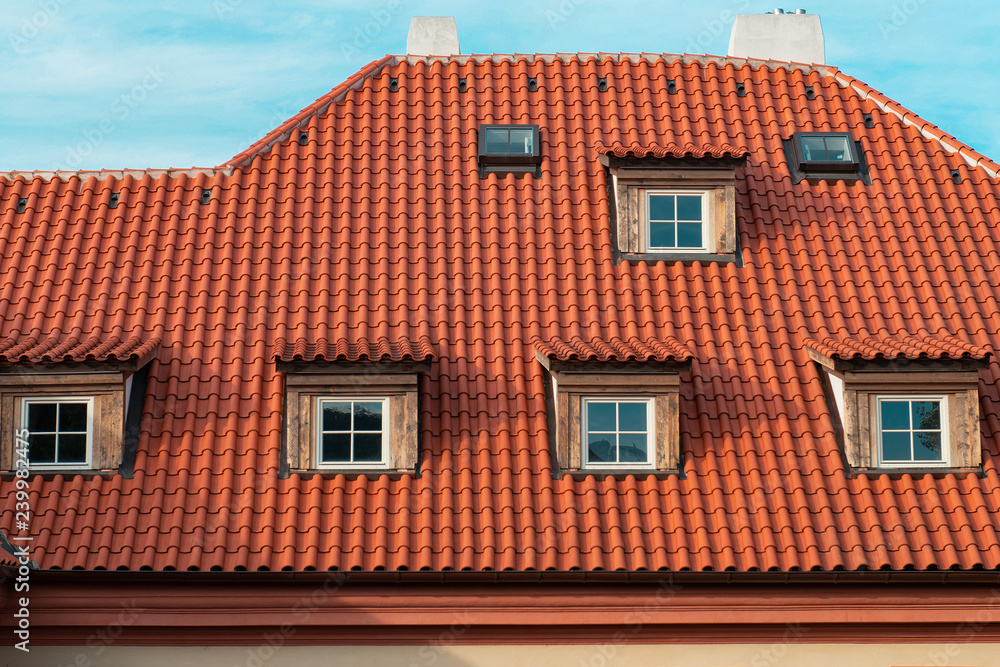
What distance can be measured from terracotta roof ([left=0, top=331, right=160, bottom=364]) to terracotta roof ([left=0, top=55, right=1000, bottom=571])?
32 centimetres

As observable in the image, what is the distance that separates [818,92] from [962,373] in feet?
20.3

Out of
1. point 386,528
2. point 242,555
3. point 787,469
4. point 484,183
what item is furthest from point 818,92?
point 242,555

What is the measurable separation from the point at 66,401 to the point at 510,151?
6468mm

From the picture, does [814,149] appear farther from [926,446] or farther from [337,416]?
[337,416]

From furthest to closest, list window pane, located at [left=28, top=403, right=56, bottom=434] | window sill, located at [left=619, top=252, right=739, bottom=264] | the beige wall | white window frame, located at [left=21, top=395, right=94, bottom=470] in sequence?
window sill, located at [left=619, top=252, right=739, bottom=264] → window pane, located at [left=28, top=403, right=56, bottom=434] → white window frame, located at [left=21, top=395, right=94, bottom=470] → the beige wall

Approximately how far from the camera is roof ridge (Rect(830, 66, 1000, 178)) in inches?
640

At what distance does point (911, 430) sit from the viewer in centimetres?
1296

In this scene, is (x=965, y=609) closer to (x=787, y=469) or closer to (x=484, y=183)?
(x=787, y=469)

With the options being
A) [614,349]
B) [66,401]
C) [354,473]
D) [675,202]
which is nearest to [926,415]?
[614,349]

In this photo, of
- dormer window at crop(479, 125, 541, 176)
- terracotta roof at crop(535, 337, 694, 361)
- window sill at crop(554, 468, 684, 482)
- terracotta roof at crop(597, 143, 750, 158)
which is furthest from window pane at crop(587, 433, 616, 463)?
dormer window at crop(479, 125, 541, 176)

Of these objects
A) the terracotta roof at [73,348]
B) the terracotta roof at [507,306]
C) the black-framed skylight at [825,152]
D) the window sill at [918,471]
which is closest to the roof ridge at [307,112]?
the terracotta roof at [507,306]

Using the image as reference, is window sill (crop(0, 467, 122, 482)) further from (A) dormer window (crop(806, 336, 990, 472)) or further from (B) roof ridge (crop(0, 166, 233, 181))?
(A) dormer window (crop(806, 336, 990, 472))

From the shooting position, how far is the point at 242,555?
11.6m

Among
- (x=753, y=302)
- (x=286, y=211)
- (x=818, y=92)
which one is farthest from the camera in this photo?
(x=818, y=92)
